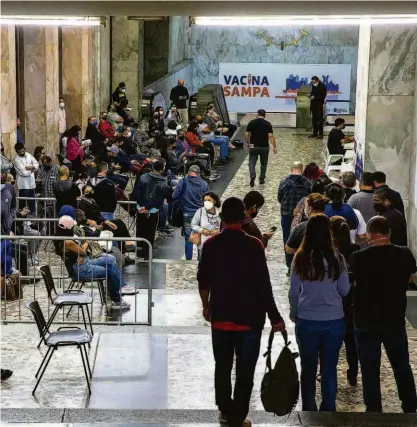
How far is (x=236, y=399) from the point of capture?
23.7 feet

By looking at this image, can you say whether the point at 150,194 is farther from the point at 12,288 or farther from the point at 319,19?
the point at 319,19

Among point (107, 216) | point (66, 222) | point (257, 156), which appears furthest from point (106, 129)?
point (66, 222)

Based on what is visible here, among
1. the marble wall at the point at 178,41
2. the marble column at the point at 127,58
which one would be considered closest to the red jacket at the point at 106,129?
the marble column at the point at 127,58

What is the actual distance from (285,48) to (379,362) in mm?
31772

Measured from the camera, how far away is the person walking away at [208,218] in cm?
1272

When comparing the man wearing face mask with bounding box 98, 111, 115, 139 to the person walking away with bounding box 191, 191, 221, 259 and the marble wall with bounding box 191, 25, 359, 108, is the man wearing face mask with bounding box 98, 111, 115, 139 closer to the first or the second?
the person walking away with bounding box 191, 191, 221, 259

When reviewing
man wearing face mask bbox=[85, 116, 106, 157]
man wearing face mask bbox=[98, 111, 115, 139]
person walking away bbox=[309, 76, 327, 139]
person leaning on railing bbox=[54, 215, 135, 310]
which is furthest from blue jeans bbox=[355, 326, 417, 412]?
person walking away bbox=[309, 76, 327, 139]

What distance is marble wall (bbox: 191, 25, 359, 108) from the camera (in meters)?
38.6

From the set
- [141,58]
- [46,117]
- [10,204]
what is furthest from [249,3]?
[141,58]

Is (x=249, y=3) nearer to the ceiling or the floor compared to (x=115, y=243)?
nearer to the ceiling

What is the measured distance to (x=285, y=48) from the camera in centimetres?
3869

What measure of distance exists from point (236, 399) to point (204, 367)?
228 centimetres

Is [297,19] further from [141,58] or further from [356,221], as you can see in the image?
[141,58]

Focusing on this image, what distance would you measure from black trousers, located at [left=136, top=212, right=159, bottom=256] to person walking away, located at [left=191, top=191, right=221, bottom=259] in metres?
2.90
